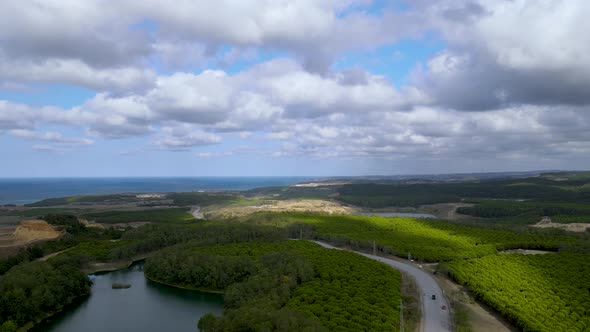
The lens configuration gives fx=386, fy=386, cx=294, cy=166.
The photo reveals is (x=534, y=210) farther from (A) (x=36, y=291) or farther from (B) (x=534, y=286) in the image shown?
(A) (x=36, y=291)

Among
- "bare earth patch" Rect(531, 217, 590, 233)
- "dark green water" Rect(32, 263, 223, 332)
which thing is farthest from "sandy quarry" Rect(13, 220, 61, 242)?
"bare earth patch" Rect(531, 217, 590, 233)

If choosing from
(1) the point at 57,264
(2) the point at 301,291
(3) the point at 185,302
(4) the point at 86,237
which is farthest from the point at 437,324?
(4) the point at 86,237

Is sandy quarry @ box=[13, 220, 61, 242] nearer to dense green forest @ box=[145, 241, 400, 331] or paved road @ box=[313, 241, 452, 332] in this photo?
dense green forest @ box=[145, 241, 400, 331]

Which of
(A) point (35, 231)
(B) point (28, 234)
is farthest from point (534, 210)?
(B) point (28, 234)

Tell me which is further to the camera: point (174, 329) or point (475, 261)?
point (475, 261)

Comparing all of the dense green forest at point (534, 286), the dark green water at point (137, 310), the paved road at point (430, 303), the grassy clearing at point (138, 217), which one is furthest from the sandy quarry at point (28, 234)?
the dense green forest at point (534, 286)

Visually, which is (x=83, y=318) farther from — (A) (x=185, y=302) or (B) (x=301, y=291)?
(B) (x=301, y=291)
